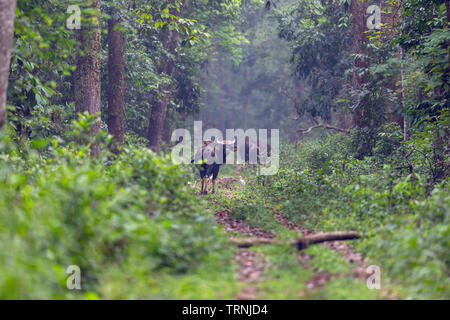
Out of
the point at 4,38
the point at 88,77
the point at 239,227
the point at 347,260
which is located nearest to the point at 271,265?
the point at 347,260

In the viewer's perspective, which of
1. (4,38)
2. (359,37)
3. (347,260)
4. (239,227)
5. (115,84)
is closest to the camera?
(4,38)

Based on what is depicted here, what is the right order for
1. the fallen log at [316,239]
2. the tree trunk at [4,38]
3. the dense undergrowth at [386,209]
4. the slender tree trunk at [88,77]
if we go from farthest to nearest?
the slender tree trunk at [88,77]
the fallen log at [316,239]
the tree trunk at [4,38]
the dense undergrowth at [386,209]

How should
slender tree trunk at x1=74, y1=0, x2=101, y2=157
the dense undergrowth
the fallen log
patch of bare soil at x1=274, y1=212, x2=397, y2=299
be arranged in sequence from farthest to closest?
slender tree trunk at x1=74, y1=0, x2=101, y2=157 → the fallen log → patch of bare soil at x1=274, y1=212, x2=397, y2=299 → the dense undergrowth

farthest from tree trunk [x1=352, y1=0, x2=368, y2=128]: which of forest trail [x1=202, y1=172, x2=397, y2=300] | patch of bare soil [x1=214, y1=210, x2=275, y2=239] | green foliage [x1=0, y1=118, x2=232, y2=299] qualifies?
green foliage [x1=0, y1=118, x2=232, y2=299]

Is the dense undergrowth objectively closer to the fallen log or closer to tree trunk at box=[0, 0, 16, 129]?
the fallen log

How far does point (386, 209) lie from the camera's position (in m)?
7.33

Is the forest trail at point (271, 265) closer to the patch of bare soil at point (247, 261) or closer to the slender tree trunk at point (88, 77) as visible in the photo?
the patch of bare soil at point (247, 261)

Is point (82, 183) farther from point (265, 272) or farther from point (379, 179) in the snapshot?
point (379, 179)

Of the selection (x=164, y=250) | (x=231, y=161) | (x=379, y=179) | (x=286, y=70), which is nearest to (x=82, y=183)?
(x=164, y=250)

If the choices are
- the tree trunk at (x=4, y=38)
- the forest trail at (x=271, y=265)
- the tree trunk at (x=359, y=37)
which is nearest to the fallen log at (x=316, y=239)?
the forest trail at (x=271, y=265)

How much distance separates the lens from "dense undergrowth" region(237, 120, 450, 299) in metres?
5.15

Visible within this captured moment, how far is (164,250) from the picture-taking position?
5227 mm

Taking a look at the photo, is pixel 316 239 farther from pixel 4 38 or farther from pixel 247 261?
pixel 4 38

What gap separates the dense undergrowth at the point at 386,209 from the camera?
5.15 meters
